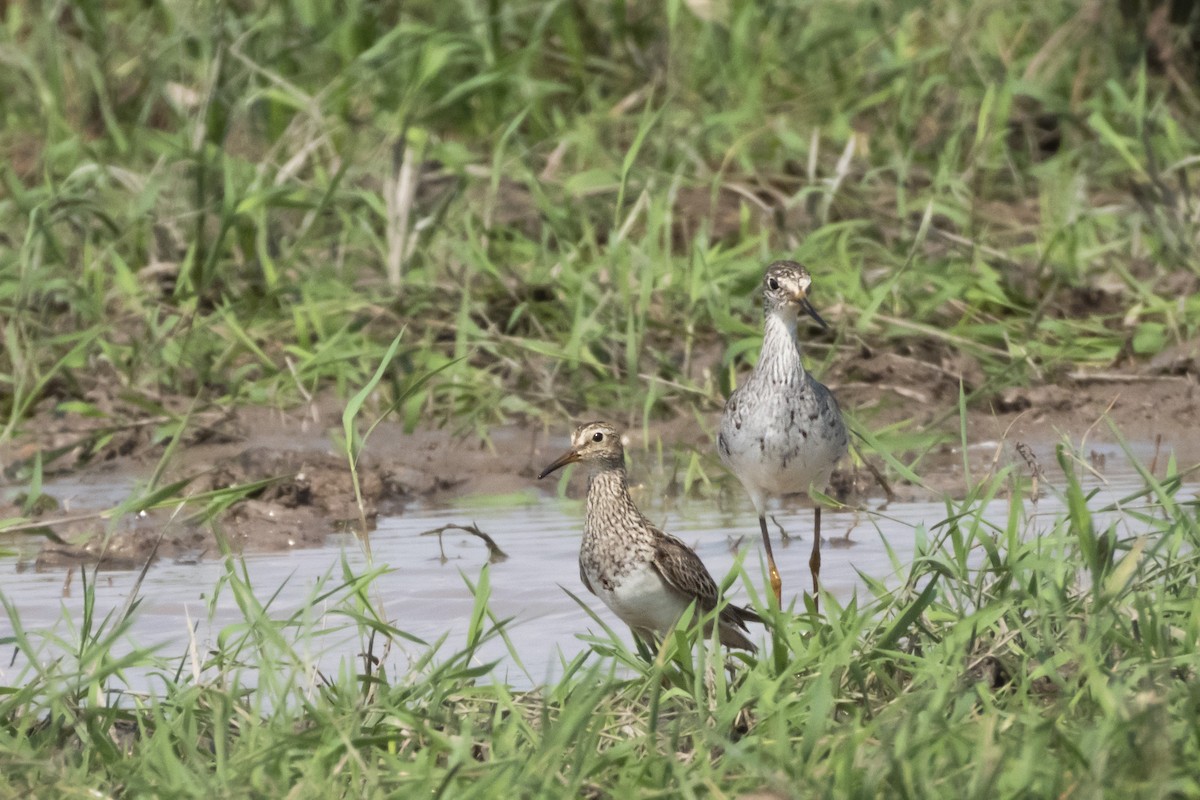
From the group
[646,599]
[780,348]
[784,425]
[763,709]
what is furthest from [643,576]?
[763,709]

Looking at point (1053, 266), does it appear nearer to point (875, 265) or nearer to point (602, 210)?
point (875, 265)

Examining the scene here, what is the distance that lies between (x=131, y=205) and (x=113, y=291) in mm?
518

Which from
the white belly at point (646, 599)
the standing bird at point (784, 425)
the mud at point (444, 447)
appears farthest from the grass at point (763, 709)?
the mud at point (444, 447)

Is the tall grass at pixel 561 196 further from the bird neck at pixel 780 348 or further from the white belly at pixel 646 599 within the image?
the white belly at pixel 646 599

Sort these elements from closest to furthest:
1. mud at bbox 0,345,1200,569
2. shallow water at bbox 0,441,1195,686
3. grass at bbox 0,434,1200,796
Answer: grass at bbox 0,434,1200,796, shallow water at bbox 0,441,1195,686, mud at bbox 0,345,1200,569

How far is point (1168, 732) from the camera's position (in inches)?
144

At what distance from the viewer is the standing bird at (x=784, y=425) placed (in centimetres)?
603

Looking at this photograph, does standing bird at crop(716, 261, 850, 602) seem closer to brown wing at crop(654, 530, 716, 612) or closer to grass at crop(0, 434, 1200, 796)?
brown wing at crop(654, 530, 716, 612)

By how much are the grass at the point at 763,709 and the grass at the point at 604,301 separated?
0.04 feet

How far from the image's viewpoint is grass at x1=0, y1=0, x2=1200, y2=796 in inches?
157

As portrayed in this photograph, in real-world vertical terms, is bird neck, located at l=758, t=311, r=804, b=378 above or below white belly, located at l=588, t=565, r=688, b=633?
above

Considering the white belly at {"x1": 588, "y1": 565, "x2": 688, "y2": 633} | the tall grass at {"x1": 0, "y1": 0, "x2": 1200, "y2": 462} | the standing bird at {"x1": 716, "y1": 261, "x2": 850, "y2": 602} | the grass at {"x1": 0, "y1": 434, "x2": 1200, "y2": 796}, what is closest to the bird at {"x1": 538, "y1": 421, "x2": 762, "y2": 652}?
the white belly at {"x1": 588, "y1": 565, "x2": 688, "y2": 633}

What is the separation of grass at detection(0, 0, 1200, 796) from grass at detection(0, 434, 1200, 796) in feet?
0.04

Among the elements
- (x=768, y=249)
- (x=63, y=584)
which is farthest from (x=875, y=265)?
(x=63, y=584)
